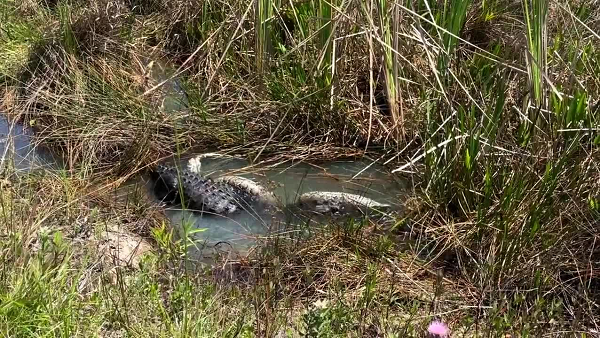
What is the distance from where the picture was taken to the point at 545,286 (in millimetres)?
2570

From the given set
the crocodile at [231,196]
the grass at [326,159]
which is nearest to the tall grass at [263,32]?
the grass at [326,159]

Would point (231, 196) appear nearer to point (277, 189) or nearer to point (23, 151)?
point (277, 189)

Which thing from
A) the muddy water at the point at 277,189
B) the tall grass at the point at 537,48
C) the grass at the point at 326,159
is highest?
the tall grass at the point at 537,48

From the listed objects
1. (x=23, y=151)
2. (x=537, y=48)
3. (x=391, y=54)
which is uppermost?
(x=537, y=48)

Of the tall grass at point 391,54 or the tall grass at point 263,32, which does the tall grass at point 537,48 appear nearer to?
the tall grass at point 391,54

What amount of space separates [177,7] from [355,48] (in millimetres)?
1742

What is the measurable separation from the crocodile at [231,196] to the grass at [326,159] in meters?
0.22

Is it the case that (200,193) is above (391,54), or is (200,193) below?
below

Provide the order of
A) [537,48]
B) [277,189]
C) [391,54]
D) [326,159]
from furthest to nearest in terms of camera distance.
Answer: [326,159], [277,189], [391,54], [537,48]

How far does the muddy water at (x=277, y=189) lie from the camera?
3479 mm

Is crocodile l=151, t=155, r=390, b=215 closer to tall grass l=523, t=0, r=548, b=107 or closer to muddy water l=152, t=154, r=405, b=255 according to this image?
muddy water l=152, t=154, r=405, b=255

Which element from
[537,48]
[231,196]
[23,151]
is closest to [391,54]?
[537,48]

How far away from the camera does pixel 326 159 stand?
13.5 ft

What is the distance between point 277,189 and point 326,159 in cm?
39
